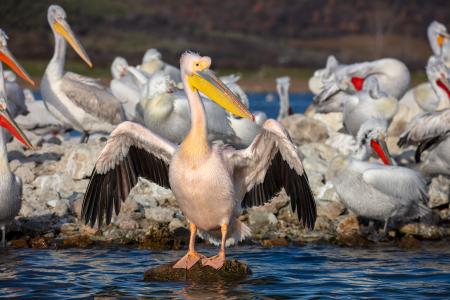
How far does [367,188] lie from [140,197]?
6.44 feet

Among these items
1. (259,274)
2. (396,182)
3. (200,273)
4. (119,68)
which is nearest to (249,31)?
(119,68)

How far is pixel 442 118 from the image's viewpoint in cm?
885

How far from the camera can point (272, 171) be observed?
6.66 metres

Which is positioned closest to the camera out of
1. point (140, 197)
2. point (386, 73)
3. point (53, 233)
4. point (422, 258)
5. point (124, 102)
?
point (422, 258)

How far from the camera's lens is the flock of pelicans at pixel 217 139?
6.30m

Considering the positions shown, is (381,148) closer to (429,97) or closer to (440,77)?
(440,77)

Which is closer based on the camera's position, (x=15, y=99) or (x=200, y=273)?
(x=200, y=273)

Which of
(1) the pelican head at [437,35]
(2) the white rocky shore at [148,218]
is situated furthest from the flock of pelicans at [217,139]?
(1) the pelican head at [437,35]

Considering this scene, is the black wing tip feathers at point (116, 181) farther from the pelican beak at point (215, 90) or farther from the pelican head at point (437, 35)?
the pelican head at point (437, 35)

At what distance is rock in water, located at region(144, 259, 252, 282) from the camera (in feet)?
20.6

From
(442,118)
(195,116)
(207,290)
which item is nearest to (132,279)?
(207,290)

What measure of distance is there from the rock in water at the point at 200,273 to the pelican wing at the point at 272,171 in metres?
0.58

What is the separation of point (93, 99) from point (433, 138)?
3348 mm

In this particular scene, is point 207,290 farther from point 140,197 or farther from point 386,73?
point 386,73
